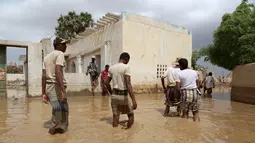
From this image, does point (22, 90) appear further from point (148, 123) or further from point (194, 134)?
point (194, 134)

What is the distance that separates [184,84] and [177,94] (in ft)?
1.72

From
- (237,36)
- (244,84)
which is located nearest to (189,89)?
(244,84)

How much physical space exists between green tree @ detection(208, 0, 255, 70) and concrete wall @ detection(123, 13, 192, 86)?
4309mm

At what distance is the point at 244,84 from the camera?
32.3 feet

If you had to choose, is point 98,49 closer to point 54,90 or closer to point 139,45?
point 139,45

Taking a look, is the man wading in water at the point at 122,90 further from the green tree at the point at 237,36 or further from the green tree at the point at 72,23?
the green tree at the point at 72,23

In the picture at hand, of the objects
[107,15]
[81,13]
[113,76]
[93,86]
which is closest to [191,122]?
[113,76]

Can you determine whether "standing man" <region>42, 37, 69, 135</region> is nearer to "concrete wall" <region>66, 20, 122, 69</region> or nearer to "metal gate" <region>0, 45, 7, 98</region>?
"metal gate" <region>0, 45, 7, 98</region>

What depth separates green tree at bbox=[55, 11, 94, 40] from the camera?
26303mm

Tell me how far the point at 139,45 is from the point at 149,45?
81cm

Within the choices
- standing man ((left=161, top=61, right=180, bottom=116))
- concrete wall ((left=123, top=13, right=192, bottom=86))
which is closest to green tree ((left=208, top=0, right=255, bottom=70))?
concrete wall ((left=123, top=13, right=192, bottom=86))

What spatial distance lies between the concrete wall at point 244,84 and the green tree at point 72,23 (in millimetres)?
19201

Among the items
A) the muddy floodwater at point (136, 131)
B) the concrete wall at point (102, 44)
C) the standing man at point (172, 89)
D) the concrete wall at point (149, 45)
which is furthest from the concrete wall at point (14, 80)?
the standing man at point (172, 89)

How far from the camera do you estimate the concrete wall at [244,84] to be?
30.6 feet
